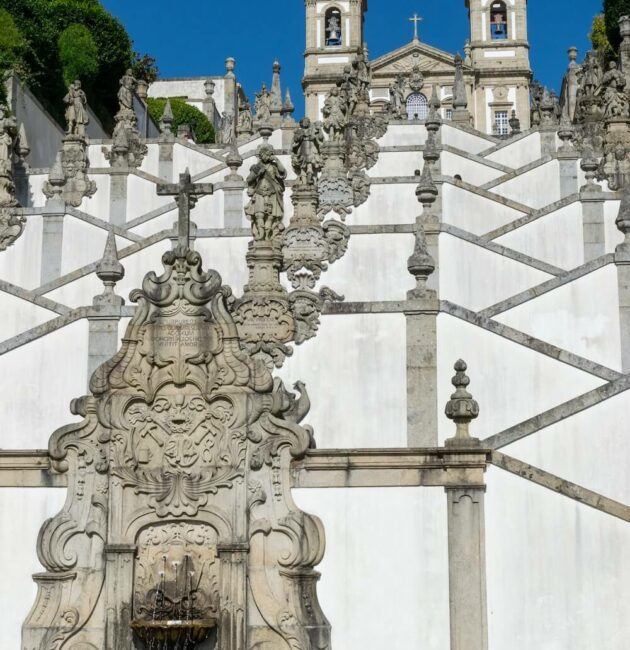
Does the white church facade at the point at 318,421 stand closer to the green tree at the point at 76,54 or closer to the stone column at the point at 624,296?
the stone column at the point at 624,296

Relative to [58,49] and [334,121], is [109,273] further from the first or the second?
[58,49]

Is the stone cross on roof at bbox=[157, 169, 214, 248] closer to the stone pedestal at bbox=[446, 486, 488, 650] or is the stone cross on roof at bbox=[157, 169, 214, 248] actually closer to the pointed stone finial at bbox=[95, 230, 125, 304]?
the stone pedestal at bbox=[446, 486, 488, 650]

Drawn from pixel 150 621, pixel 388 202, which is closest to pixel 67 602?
pixel 150 621

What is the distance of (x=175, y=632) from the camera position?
13.1 metres

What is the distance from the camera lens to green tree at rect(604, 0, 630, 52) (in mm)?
42219

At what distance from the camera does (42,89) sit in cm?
4331

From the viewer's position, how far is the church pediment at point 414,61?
80.7 metres

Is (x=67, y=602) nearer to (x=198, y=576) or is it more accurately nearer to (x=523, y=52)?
(x=198, y=576)

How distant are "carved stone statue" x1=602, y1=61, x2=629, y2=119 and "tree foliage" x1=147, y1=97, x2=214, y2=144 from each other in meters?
24.9

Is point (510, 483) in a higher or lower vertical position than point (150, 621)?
higher

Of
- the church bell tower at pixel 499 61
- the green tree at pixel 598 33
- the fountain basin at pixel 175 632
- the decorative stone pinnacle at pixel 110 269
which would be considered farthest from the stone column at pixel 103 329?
the church bell tower at pixel 499 61

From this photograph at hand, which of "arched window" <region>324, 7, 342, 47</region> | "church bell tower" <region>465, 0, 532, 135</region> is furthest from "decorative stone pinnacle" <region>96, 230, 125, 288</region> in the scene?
"arched window" <region>324, 7, 342, 47</region>

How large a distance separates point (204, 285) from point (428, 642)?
428cm

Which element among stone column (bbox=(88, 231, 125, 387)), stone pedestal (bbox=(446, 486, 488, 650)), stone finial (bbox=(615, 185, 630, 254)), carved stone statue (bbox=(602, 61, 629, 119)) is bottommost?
stone pedestal (bbox=(446, 486, 488, 650))
